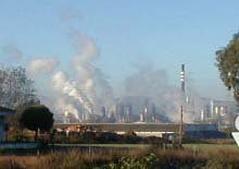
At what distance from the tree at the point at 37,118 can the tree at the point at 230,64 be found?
60.8ft

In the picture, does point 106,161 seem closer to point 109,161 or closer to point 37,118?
point 109,161

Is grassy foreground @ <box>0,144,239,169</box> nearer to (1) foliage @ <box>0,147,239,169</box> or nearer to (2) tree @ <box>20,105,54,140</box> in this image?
(1) foliage @ <box>0,147,239,169</box>

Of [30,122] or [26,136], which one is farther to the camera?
[26,136]

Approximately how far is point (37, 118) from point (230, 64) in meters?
20.7

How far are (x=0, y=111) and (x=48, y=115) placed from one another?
31.2 ft

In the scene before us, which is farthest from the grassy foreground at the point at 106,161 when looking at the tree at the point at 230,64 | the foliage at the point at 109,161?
the tree at the point at 230,64

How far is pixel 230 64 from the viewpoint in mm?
73562

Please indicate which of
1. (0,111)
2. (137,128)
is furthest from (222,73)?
(137,128)

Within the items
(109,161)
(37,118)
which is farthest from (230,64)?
(109,161)

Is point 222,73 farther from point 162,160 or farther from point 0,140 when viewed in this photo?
point 162,160

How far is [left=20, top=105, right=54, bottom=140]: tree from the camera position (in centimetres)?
7325

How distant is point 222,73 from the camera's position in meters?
74.4

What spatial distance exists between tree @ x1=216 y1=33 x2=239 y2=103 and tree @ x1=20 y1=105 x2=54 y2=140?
18.5 meters

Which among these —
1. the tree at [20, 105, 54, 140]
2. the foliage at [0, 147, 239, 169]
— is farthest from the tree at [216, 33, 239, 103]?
the foliage at [0, 147, 239, 169]
